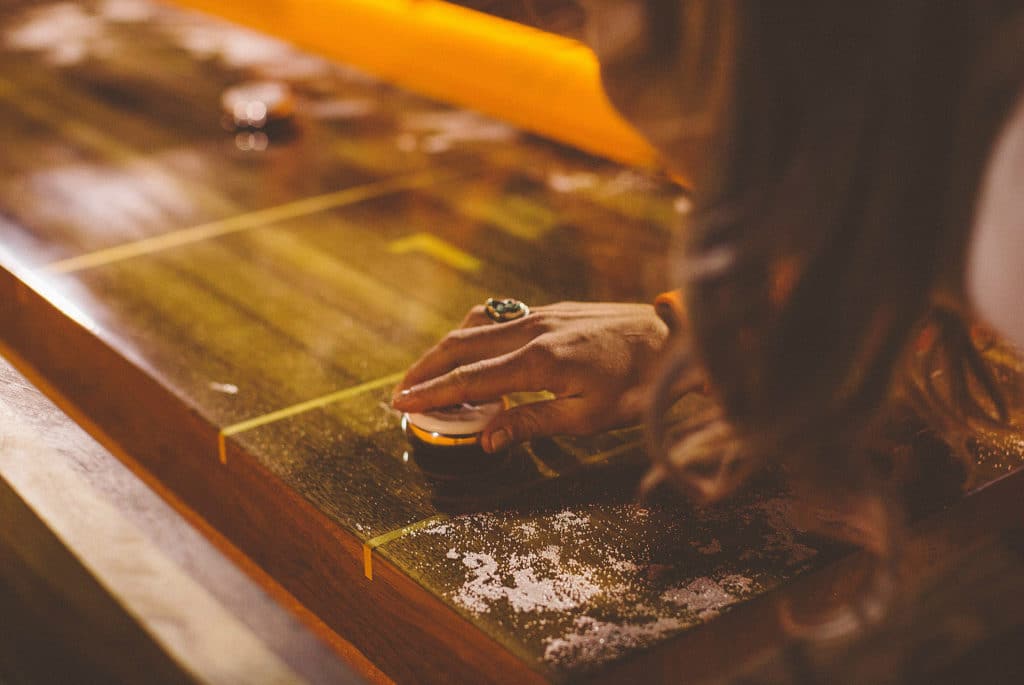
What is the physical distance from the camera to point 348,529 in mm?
1080

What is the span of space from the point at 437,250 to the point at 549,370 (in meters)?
0.68

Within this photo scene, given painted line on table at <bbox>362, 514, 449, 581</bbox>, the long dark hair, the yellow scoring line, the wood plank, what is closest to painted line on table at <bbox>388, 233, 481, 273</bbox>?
the yellow scoring line

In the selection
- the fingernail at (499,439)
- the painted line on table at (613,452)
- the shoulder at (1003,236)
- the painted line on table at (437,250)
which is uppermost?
the shoulder at (1003,236)

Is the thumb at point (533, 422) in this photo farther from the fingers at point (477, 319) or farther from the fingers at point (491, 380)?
the fingers at point (477, 319)

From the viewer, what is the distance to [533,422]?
1.16 m

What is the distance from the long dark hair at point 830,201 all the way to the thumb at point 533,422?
0.43m

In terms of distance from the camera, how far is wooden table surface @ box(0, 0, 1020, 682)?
102 centimetres

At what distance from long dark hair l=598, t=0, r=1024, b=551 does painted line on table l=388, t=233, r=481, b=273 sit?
100 cm

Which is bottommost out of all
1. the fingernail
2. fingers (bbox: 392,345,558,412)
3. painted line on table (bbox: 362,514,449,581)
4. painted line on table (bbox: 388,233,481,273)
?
painted line on table (bbox: 362,514,449,581)

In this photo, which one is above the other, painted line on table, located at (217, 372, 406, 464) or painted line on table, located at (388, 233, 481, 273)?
painted line on table, located at (388, 233, 481, 273)

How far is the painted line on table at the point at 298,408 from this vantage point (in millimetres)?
1256

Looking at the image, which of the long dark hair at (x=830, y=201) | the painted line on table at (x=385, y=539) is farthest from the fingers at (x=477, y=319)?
the long dark hair at (x=830, y=201)

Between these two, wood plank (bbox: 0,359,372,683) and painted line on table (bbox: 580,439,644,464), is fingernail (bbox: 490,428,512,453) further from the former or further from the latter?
wood plank (bbox: 0,359,372,683)

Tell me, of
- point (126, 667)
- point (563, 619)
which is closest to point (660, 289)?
point (563, 619)
